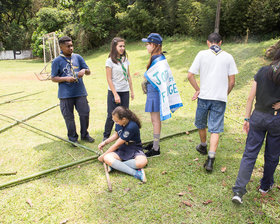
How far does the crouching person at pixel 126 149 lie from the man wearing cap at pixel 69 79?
1092 mm

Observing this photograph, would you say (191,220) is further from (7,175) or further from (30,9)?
(30,9)

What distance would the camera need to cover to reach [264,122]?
7.61ft

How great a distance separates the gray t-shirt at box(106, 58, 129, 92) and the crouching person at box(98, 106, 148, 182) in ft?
2.27

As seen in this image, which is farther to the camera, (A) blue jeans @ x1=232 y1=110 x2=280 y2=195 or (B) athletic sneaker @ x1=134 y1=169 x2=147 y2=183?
(B) athletic sneaker @ x1=134 y1=169 x2=147 y2=183

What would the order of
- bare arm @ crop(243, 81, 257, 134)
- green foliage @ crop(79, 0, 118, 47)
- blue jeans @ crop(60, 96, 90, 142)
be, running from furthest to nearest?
green foliage @ crop(79, 0, 118, 47) → blue jeans @ crop(60, 96, 90, 142) → bare arm @ crop(243, 81, 257, 134)

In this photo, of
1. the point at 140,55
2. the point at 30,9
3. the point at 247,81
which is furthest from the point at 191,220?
the point at 30,9

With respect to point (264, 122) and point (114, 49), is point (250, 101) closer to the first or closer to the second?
point (264, 122)

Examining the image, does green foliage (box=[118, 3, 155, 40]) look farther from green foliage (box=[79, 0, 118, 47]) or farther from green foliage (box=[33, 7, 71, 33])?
green foliage (box=[33, 7, 71, 33])

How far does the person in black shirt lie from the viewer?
223 centimetres

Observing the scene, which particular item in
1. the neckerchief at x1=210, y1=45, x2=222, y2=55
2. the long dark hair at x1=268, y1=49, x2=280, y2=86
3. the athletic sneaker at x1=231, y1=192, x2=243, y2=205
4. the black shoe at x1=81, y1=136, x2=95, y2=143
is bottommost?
the black shoe at x1=81, y1=136, x2=95, y2=143

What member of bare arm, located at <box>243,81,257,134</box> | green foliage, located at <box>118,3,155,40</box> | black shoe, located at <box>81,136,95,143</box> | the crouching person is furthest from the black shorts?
green foliage, located at <box>118,3,155,40</box>

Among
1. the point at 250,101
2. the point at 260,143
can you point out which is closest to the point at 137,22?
the point at 250,101

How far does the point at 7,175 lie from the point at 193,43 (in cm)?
1553

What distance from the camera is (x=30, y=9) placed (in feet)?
102
